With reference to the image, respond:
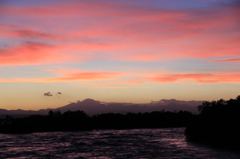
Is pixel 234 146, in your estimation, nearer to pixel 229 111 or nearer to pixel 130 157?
pixel 229 111

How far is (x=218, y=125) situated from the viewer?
104 meters

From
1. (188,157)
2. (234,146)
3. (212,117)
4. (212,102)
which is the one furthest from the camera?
(212,102)

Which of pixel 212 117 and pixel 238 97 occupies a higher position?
pixel 238 97

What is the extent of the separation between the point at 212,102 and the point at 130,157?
62.6 meters

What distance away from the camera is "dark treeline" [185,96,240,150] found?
3770 inches

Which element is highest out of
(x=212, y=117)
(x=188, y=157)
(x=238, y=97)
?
(x=238, y=97)

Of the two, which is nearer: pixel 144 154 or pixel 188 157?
pixel 188 157

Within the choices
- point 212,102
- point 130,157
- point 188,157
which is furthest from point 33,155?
point 212,102

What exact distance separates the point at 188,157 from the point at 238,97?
52.4 meters

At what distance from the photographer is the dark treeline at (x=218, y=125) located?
314ft

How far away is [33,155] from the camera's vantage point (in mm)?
79562

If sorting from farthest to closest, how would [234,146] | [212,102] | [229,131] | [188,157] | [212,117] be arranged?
[212,102] < [212,117] < [229,131] < [234,146] < [188,157]

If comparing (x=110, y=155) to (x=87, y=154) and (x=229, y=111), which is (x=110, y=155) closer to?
(x=87, y=154)

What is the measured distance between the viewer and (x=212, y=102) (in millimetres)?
123062
